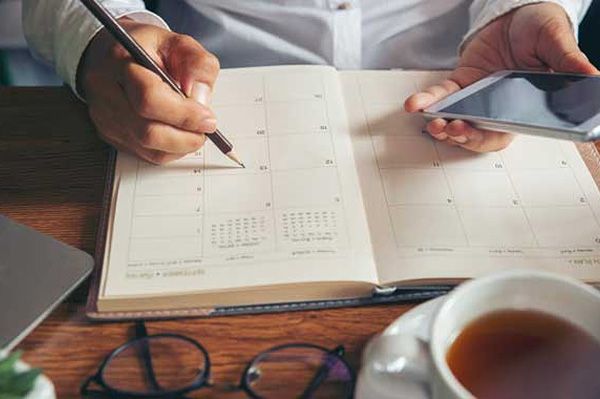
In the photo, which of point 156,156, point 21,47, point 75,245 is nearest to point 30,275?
point 75,245

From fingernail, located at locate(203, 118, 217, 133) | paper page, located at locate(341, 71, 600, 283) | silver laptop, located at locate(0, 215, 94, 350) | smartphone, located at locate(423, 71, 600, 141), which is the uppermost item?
smartphone, located at locate(423, 71, 600, 141)

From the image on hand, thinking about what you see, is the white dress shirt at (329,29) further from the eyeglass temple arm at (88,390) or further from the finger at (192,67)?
the eyeglass temple arm at (88,390)

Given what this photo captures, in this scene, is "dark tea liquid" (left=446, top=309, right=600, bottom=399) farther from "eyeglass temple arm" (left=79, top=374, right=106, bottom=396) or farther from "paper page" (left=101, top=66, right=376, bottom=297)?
"eyeglass temple arm" (left=79, top=374, right=106, bottom=396)

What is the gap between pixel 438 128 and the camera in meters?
0.70

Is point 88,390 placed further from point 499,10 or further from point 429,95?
point 499,10

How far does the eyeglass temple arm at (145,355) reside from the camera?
0.54m

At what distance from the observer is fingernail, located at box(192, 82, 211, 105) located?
2.30 feet

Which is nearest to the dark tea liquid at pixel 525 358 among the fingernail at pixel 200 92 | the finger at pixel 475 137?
the finger at pixel 475 137

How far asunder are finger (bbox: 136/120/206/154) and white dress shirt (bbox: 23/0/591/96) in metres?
0.26

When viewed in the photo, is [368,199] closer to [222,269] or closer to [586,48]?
[222,269]

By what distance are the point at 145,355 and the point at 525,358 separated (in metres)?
0.27

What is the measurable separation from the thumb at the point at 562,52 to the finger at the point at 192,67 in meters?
0.33

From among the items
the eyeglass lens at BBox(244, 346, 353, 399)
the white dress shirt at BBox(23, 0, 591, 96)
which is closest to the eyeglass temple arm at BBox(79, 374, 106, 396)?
the eyeglass lens at BBox(244, 346, 353, 399)

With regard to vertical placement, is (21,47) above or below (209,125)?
below
